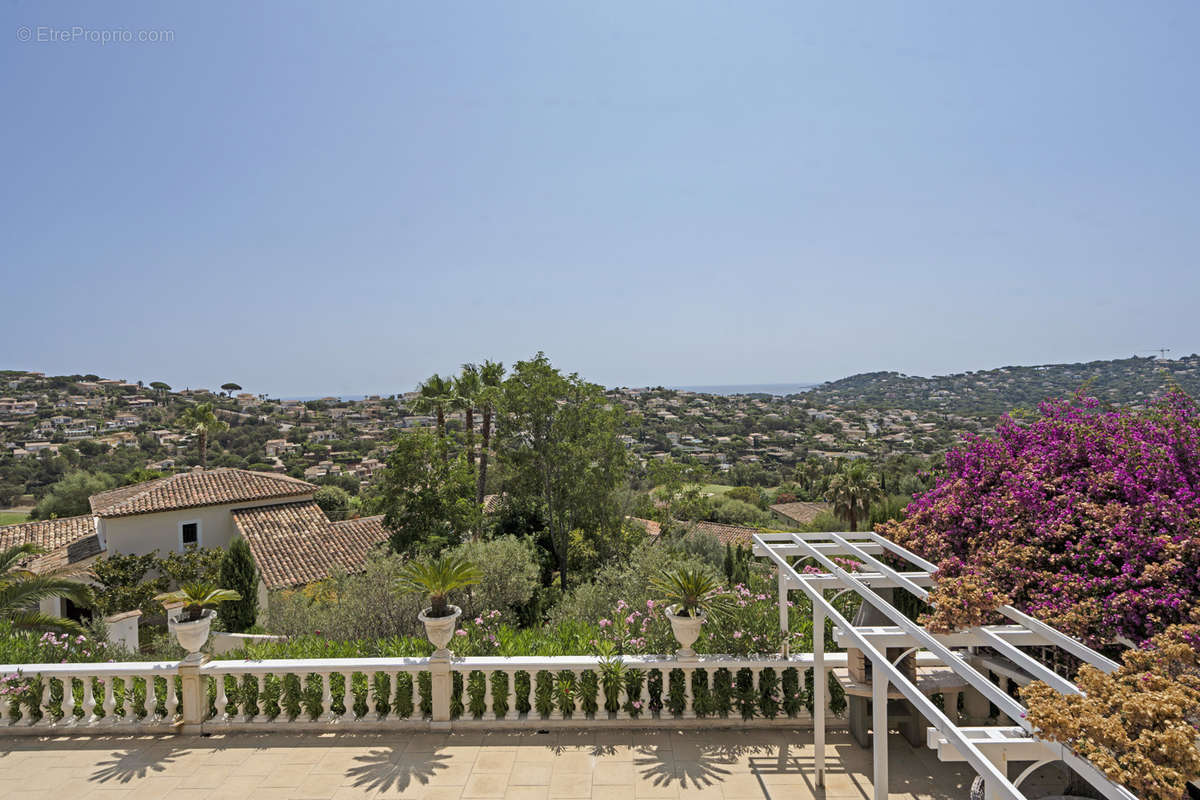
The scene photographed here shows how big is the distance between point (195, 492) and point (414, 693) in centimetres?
2319

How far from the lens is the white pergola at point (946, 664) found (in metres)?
2.65

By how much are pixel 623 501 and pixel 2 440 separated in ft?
236

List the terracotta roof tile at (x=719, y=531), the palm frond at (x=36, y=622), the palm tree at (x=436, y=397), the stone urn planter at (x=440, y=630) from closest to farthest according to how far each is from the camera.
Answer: the stone urn planter at (x=440, y=630), the palm frond at (x=36, y=622), the terracotta roof tile at (x=719, y=531), the palm tree at (x=436, y=397)

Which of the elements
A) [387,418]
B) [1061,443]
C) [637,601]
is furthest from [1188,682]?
[387,418]

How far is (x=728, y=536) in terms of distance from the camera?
121 ft

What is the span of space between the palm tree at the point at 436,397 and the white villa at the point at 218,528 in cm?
571

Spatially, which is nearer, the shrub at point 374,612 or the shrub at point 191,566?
the shrub at point 374,612

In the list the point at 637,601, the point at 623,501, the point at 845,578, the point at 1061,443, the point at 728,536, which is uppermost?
the point at 1061,443

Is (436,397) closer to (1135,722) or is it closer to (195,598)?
(195,598)

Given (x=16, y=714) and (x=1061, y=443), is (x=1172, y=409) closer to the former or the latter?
(x=1061, y=443)

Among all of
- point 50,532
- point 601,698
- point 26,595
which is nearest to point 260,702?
point 601,698

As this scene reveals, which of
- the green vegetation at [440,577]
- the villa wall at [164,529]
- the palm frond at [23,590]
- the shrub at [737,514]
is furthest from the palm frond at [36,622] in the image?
the shrub at [737,514]

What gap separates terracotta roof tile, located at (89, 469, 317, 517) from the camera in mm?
23375

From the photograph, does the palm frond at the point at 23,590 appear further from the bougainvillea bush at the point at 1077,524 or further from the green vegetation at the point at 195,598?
the bougainvillea bush at the point at 1077,524
